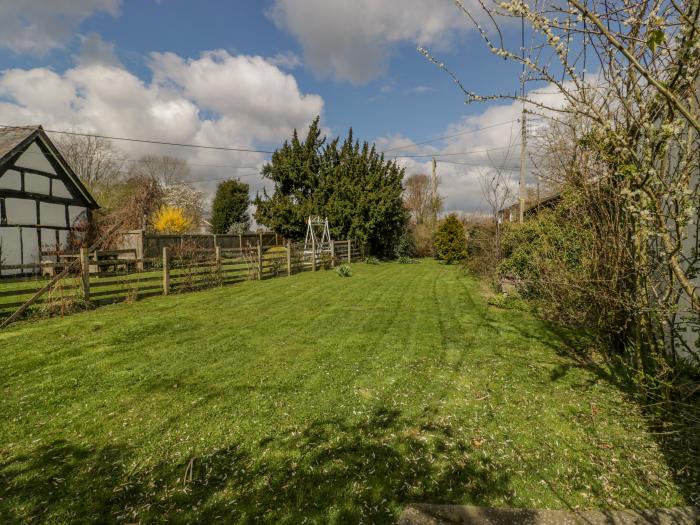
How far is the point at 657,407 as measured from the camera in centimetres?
385

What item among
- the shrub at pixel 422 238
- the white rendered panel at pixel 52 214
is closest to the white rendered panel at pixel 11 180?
the white rendered panel at pixel 52 214

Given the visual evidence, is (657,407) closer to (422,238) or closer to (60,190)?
(60,190)

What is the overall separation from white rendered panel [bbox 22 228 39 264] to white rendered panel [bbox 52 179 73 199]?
2.15 metres

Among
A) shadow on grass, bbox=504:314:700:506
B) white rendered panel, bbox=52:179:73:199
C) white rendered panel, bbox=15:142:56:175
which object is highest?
white rendered panel, bbox=15:142:56:175

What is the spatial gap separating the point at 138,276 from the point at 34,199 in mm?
10936

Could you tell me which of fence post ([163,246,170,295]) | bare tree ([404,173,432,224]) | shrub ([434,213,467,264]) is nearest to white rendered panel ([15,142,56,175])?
fence post ([163,246,170,295])

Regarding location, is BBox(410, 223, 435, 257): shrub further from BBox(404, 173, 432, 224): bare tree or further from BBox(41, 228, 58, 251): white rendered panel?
BBox(41, 228, 58, 251): white rendered panel

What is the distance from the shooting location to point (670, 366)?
3.67m

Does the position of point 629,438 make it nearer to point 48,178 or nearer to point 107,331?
point 107,331

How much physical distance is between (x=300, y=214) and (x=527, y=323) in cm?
1868

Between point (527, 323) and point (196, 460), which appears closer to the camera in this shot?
point (196, 460)

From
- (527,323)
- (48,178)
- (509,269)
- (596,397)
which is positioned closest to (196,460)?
(596,397)

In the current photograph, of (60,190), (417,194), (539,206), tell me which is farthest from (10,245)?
(417,194)

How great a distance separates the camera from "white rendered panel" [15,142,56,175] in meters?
15.5
